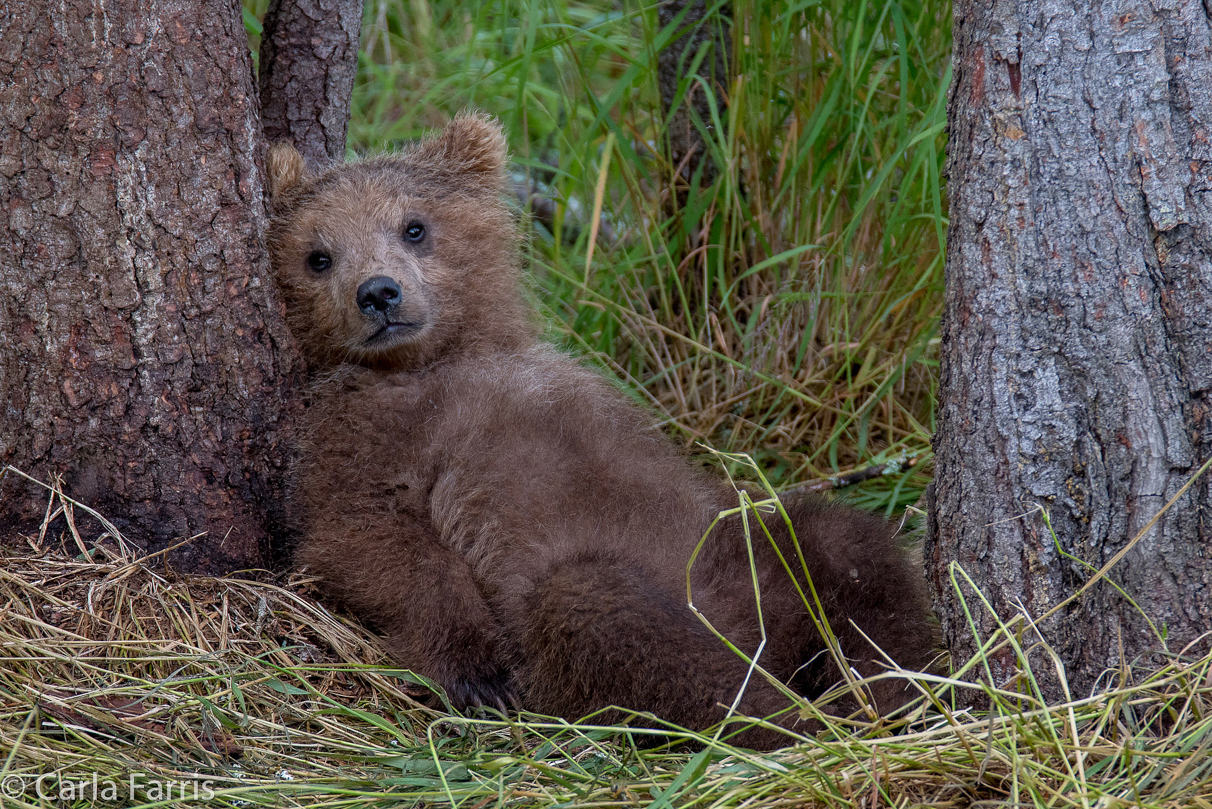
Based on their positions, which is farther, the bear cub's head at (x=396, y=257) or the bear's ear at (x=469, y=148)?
the bear's ear at (x=469, y=148)

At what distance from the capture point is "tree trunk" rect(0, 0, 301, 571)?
101 inches

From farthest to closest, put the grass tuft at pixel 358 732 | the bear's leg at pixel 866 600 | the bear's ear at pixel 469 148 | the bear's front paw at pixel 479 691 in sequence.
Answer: the bear's ear at pixel 469 148, the bear's front paw at pixel 479 691, the bear's leg at pixel 866 600, the grass tuft at pixel 358 732

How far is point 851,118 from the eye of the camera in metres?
3.63

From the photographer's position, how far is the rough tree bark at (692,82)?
4133 mm

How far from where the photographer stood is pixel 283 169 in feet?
10.7

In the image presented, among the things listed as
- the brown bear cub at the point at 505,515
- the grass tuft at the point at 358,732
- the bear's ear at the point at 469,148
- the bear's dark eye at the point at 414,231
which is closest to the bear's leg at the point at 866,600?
the brown bear cub at the point at 505,515

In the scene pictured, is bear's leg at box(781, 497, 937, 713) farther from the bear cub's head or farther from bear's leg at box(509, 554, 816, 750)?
the bear cub's head

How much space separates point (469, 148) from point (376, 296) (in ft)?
2.79

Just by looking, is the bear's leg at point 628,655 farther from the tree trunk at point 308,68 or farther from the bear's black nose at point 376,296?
the tree trunk at point 308,68

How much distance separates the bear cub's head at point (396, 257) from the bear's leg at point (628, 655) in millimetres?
992

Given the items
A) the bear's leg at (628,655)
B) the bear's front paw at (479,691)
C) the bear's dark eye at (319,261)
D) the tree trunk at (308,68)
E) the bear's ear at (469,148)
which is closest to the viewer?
the bear's leg at (628,655)

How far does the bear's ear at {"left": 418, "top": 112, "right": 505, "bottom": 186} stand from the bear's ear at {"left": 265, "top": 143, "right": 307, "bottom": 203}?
471 mm

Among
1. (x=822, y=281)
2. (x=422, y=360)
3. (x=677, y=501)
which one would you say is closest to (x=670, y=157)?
(x=822, y=281)

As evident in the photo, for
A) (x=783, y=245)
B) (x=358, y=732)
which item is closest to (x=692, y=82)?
(x=783, y=245)
